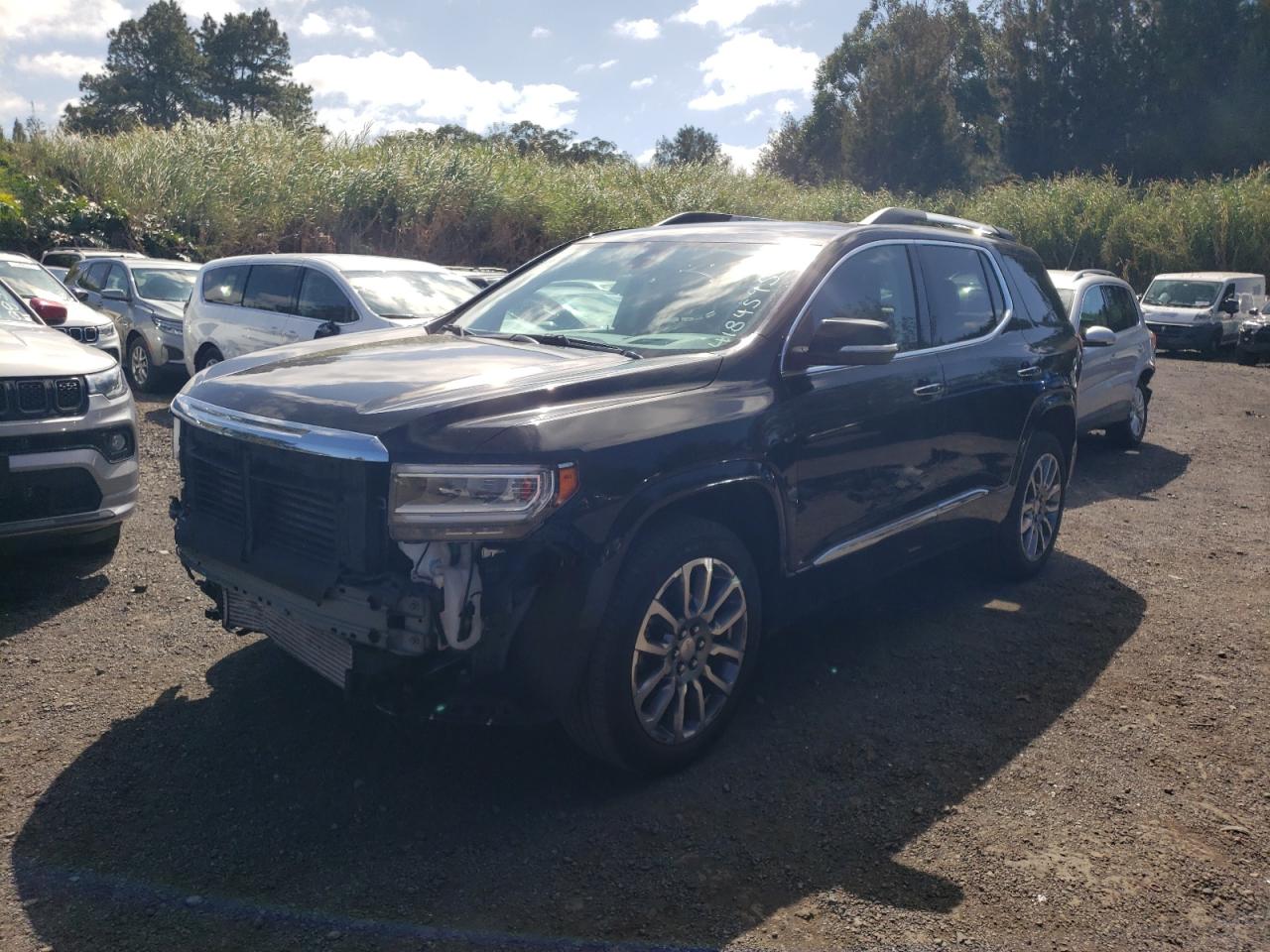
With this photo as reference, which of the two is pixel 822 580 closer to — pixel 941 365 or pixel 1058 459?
pixel 941 365

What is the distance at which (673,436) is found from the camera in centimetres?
358

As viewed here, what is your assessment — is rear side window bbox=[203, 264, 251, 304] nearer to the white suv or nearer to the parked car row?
the parked car row

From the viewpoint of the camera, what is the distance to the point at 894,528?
4.70 meters

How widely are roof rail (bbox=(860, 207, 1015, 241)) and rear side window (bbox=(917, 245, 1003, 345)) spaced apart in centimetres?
25

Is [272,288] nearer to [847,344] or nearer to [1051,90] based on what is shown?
[847,344]

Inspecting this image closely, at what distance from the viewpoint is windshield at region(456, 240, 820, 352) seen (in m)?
4.23

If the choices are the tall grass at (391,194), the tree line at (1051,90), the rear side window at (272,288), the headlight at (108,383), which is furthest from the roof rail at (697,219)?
the tree line at (1051,90)

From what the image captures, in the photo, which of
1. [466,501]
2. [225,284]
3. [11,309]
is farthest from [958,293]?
[225,284]

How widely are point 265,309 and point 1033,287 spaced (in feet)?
23.8

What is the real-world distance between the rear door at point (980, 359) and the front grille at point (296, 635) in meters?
2.91

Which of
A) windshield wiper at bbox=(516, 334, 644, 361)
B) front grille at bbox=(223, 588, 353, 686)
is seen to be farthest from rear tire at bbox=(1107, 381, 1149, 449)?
front grille at bbox=(223, 588, 353, 686)

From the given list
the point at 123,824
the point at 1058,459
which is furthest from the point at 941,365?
the point at 123,824

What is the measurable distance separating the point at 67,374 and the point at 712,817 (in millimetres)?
3893

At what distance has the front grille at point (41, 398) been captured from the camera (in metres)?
5.10
